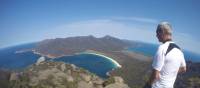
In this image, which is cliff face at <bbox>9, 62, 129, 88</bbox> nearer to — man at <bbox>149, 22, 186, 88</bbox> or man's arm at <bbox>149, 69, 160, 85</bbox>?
man at <bbox>149, 22, 186, 88</bbox>

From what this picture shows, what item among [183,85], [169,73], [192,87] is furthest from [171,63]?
[183,85]

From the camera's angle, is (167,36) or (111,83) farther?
(111,83)

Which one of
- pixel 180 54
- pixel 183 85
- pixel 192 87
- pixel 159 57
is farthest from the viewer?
pixel 183 85

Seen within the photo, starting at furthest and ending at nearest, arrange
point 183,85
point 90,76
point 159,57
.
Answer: point 183,85 < point 90,76 < point 159,57

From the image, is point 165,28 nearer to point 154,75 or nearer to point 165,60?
point 165,60

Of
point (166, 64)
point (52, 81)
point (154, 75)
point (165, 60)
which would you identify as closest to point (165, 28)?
point (165, 60)

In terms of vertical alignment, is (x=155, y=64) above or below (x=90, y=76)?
above

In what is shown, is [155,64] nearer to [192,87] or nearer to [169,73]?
[169,73]
